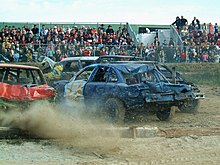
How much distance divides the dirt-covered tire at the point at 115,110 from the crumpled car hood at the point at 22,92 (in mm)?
1529

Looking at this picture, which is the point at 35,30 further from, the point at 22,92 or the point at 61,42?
the point at 22,92

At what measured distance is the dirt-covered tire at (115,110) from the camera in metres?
10.4

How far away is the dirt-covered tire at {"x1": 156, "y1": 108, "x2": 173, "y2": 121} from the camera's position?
1146 cm

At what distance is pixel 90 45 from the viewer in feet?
77.5

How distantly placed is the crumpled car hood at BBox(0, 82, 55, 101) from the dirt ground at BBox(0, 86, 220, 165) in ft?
0.96

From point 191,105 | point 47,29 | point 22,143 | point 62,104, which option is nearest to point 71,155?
point 22,143

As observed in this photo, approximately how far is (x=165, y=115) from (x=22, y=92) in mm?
4057

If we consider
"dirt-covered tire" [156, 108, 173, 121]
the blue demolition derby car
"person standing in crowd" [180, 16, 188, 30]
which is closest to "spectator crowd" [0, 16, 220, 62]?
"person standing in crowd" [180, 16, 188, 30]

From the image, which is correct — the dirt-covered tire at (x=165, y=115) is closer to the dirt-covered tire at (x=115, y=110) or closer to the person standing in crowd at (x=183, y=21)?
the dirt-covered tire at (x=115, y=110)

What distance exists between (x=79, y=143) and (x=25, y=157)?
143 centimetres

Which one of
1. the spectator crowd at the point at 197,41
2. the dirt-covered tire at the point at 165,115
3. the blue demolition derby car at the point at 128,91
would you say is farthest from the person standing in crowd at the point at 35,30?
the dirt-covered tire at the point at 165,115

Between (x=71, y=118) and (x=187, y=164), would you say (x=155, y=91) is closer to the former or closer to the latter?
(x=71, y=118)

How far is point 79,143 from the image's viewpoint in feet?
27.8

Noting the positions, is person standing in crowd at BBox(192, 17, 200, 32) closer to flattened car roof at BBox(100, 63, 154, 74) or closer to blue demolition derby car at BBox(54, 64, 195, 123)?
blue demolition derby car at BBox(54, 64, 195, 123)
